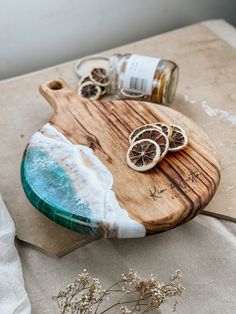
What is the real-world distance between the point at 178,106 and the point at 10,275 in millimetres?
496

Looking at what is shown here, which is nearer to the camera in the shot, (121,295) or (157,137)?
(121,295)

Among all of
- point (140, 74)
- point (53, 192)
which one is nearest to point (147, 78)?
point (140, 74)

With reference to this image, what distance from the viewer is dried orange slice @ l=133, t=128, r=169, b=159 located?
30.3 inches

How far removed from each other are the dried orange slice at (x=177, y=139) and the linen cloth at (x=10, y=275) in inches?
10.7

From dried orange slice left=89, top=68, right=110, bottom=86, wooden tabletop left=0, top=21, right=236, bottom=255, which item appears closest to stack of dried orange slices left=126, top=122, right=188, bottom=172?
wooden tabletop left=0, top=21, right=236, bottom=255

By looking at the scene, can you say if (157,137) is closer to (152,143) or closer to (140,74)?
(152,143)

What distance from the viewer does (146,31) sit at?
1.29 metres

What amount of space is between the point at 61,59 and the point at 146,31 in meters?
0.24

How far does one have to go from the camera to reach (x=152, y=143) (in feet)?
2.54

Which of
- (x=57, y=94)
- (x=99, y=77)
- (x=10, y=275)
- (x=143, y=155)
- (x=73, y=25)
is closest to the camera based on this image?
(x=10, y=275)

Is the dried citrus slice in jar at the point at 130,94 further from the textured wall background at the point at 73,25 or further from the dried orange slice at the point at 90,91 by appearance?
the textured wall background at the point at 73,25

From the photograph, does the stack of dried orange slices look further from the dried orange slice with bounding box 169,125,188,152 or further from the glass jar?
the glass jar

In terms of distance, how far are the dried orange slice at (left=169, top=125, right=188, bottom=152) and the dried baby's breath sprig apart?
0.21m

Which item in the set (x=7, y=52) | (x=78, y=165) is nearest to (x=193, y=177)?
(x=78, y=165)
